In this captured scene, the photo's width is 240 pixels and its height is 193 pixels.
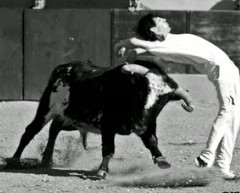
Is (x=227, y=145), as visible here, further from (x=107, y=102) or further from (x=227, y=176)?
(x=107, y=102)

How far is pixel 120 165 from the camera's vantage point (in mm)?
9930

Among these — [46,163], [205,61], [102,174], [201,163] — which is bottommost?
[46,163]

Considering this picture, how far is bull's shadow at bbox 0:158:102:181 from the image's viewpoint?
9.32m

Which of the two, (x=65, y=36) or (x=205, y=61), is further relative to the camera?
(x=65, y=36)

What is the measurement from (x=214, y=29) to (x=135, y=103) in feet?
24.1

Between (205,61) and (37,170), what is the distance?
199 cm

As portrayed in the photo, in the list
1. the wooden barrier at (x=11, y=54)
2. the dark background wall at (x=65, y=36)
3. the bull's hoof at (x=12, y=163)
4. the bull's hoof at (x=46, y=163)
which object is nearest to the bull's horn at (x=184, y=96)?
the bull's hoof at (x=46, y=163)

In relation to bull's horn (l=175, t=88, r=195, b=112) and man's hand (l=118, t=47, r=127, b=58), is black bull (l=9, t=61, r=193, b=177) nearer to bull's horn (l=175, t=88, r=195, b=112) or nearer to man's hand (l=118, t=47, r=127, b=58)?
bull's horn (l=175, t=88, r=195, b=112)

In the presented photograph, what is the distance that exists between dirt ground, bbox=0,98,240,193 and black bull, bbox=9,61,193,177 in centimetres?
25

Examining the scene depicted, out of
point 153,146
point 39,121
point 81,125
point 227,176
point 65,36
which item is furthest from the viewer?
point 65,36

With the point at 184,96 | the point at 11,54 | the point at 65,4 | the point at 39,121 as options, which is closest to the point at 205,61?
the point at 184,96

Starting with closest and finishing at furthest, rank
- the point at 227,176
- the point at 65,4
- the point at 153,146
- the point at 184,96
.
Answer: the point at 227,176, the point at 184,96, the point at 153,146, the point at 65,4

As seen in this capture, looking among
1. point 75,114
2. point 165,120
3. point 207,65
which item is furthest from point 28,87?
point 207,65

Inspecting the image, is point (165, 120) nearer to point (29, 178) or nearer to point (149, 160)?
point (149, 160)
